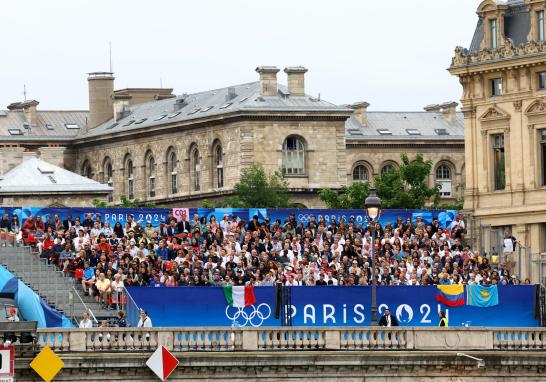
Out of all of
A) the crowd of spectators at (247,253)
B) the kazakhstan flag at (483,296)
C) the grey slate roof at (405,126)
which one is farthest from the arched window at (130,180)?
the kazakhstan flag at (483,296)

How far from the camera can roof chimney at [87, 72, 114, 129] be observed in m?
176

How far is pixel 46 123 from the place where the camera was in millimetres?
181125

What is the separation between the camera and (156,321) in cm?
7831

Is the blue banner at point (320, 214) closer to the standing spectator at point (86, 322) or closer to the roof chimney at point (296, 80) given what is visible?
the standing spectator at point (86, 322)

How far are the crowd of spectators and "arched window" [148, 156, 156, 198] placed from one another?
7448 cm

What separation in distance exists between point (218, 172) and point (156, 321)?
82184mm

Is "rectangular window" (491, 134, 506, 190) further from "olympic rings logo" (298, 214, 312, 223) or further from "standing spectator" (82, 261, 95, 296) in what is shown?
"standing spectator" (82, 261, 95, 296)

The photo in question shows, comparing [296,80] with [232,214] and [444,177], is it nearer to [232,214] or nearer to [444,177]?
[444,177]

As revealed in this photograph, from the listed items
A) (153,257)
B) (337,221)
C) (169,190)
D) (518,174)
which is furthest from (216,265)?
(169,190)

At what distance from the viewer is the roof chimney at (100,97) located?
176 metres

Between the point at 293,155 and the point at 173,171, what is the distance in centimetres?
780

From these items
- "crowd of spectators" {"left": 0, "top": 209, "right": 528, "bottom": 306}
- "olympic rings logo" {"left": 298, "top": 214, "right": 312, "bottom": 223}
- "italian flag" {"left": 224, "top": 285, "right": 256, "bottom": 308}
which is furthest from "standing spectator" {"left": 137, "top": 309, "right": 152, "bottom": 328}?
"olympic rings logo" {"left": 298, "top": 214, "right": 312, "bottom": 223}

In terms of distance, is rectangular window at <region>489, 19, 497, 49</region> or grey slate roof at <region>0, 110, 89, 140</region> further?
grey slate roof at <region>0, 110, 89, 140</region>

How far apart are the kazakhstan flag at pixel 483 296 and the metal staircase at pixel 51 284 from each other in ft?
36.9
